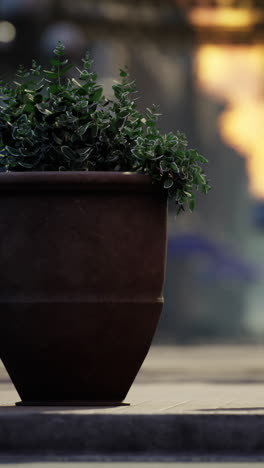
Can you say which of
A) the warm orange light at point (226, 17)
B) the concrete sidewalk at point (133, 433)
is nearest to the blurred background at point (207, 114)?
the warm orange light at point (226, 17)

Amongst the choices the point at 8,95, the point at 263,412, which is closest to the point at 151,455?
the point at 263,412

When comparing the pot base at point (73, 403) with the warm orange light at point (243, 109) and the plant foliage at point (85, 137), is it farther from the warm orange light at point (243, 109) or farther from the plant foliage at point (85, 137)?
the warm orange light at point (243, 109)

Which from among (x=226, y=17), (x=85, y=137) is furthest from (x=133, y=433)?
(x=226, y=17)

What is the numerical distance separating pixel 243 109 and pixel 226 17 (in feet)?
8.38

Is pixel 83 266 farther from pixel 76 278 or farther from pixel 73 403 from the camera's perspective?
pixel 73 403

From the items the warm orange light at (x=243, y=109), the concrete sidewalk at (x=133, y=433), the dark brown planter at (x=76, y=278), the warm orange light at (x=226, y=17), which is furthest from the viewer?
the warm orange light at (x=243, y=109)

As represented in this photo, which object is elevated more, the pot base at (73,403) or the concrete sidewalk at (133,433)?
the pot base at (73,403)

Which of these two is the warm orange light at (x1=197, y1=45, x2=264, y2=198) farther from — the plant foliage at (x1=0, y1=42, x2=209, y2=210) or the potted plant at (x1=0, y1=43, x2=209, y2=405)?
the potted plant at (x1=0, y1=43, x2=209, y2=405)

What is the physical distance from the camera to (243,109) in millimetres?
26375

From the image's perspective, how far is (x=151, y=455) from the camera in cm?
452

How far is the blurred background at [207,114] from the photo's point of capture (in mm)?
24562

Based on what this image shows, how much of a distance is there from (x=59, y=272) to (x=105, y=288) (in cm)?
21

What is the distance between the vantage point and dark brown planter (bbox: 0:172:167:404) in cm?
522

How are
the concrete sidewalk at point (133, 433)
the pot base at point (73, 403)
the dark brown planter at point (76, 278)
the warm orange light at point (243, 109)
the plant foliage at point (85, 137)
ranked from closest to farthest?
the concrete sidewalk at point (133, 433) → the dark brown planter at point (76, 278) → the pot base at point (73, 403) → the plant foliage at point (85, 137) → the warm orange light at point (243, 109)
